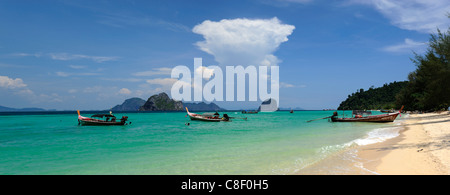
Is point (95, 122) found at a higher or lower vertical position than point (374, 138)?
lower

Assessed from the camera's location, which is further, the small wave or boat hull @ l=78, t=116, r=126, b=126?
boat hull @ l=78, t=116, r=126, b=126

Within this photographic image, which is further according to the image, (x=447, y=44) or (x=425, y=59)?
(x=425, y=59)

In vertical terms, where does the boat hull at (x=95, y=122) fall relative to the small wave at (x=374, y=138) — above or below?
below

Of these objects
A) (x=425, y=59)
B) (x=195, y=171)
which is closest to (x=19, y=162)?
(x=195, y=171)

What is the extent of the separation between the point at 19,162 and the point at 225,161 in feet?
42.1

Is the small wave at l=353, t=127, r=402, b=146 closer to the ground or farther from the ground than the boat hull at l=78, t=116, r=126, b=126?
farther from the ground

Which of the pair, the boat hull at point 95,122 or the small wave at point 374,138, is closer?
the small wave at point 374,138

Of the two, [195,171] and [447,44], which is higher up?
[447,44]

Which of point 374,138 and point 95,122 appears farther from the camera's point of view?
point 95,122
